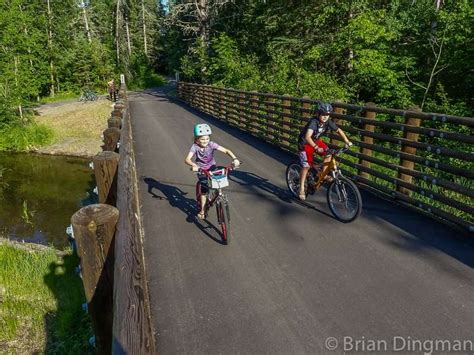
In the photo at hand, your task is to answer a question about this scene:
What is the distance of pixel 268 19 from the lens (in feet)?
84.3

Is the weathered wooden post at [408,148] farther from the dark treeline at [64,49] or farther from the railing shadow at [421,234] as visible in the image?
the dark treeline at [64,49]

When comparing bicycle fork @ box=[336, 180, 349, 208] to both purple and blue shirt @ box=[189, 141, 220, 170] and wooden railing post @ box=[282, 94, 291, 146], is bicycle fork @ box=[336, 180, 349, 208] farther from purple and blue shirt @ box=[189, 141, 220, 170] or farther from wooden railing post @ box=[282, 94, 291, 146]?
wooden railing post @ box=[282, 94, 291, 146]

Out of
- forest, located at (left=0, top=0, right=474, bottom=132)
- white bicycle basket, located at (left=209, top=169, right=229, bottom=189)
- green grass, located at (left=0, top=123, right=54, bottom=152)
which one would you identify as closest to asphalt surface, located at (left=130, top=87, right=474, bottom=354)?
white bicycle basket, located at (left=209, top=169, right=229, bottom=189)

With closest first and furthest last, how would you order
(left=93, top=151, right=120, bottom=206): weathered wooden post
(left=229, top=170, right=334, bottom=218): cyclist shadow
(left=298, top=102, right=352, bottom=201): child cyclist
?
(left=93, top=151, right=120, bottom=206): weathered wooden post < (left=298, top=102, right=352, bottom=201): child cyclist < (left=229, top=170, right=334, bottom=218): cyclist shadow

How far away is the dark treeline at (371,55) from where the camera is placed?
56.5 ft

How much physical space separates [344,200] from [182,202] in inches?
121

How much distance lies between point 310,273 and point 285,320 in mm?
933

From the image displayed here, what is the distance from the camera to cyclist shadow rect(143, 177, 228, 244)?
5.98m

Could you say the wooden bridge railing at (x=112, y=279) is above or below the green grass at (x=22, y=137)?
above

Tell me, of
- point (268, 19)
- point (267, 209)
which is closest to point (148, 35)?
point (268, 19)

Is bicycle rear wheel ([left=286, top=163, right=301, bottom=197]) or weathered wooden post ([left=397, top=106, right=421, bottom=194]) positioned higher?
weathered wooden post ([left=397, top=106, right=421, bottom=194])

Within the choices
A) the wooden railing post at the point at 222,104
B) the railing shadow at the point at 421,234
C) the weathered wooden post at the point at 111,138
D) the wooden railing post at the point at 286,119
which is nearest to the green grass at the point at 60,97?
the wooden railing post at the point at 222,104

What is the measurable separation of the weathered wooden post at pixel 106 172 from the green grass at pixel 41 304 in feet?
7.64

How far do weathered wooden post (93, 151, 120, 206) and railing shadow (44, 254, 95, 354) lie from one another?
2.27 m
